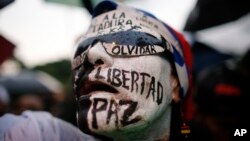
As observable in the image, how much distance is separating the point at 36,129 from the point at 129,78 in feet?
1.22

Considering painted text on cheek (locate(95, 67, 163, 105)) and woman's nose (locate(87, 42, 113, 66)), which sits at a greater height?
woman's nose (locate(87, 42, 113, 66))

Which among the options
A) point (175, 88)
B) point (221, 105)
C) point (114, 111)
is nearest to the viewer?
point (114, 111)

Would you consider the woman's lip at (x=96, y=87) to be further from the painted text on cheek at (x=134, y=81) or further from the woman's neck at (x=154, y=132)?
the woman's neck at (x=154, y=132)

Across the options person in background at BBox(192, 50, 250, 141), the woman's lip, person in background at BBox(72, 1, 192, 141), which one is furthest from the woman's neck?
person in background at BBox(192, 50, 250, 141)

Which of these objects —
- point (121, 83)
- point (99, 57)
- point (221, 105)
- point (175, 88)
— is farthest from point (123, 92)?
point (221, 105)

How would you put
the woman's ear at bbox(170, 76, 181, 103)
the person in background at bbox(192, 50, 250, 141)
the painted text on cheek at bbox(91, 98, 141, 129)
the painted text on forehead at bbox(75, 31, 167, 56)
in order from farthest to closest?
the person in background at bbox(192, 50, 250, 141), the woman's ear at bbox(170, 76, 181, 103), the painted text on forehead at bbox(75, 31, 167, 56), the painted text on cheek at bbox(91, 98, 141, 129)

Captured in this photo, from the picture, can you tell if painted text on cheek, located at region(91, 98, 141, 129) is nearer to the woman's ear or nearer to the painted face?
the painted face

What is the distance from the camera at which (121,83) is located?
1.67 m

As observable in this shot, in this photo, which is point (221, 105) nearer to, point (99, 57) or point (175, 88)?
point (175, 88)

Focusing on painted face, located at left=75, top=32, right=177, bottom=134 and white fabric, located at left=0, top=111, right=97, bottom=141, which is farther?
white fabric, located at left=0, top=111, right=97, bottom=141

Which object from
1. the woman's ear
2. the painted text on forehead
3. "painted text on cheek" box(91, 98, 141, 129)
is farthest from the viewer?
the woman's ear

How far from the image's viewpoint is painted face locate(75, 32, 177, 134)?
1.63 meters

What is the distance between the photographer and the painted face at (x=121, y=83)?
163cm

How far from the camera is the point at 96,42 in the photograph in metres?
1.77
